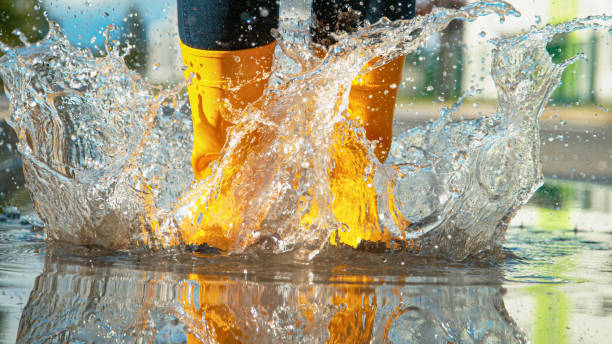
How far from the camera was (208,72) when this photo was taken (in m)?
1.35

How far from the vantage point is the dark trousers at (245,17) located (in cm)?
129

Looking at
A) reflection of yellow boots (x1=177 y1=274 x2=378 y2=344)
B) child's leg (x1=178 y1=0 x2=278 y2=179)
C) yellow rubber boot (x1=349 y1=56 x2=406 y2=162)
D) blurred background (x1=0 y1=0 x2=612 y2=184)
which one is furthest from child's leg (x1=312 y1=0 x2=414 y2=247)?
blurred background (x1=0 y1=0 x2=612 y2=184)

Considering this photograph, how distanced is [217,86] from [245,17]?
0.13 m

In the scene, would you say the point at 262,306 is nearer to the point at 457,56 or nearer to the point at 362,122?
A: the point at 362,122

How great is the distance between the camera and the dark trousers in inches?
50.9

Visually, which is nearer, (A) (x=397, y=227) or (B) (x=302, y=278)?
(B) (x=302, y=278)

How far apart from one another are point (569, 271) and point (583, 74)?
16.0 feet

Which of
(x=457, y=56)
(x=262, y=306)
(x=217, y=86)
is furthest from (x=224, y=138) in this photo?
(x=457, y=56)

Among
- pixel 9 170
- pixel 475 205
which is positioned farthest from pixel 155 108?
pixel 9 170

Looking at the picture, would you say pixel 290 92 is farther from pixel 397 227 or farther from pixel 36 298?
pixel 36 298

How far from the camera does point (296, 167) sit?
1.36 metres

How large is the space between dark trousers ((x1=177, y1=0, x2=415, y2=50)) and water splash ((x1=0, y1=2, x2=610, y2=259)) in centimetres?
3

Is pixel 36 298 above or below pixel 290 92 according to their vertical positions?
below

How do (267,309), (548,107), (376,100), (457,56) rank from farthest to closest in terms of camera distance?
(457,56) < (548,107) < (376,100) < (267,309)
